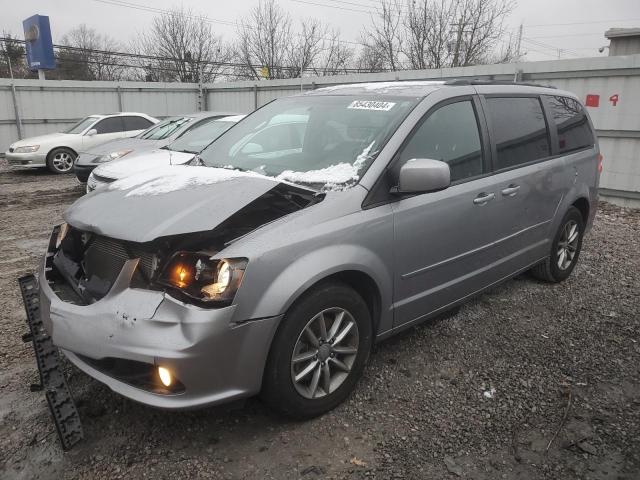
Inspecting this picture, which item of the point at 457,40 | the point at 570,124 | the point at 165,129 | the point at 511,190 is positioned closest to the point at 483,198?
the point at 511,190

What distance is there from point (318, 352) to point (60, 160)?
12.0 meters

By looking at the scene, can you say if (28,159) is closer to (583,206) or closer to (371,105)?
(371,105)

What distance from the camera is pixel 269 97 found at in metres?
16.1

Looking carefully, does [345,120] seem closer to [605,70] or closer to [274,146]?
[274,146]

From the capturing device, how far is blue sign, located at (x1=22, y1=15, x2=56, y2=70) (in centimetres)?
1783

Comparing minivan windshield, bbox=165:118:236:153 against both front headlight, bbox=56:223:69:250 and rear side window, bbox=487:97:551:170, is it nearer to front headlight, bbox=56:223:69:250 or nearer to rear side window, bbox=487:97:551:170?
front headlight, bbox=56:223:69:250

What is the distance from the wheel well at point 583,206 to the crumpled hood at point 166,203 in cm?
336

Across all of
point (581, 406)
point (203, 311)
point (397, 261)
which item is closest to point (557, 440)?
point (581, 406)

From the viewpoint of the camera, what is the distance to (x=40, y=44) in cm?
1786

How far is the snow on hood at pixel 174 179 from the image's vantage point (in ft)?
9.32

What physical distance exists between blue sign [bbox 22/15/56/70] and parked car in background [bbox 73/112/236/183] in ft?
37.0

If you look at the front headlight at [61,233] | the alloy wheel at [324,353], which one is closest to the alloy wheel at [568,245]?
the alloy wheel at [324,353]

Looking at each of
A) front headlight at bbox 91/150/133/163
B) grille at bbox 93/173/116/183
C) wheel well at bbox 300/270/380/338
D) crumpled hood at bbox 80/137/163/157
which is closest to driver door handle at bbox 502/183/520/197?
wheel well at bbox 300/270/380/338

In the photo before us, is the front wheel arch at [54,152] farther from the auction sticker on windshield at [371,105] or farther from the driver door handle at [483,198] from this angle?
the driver door handle at [483,198]
